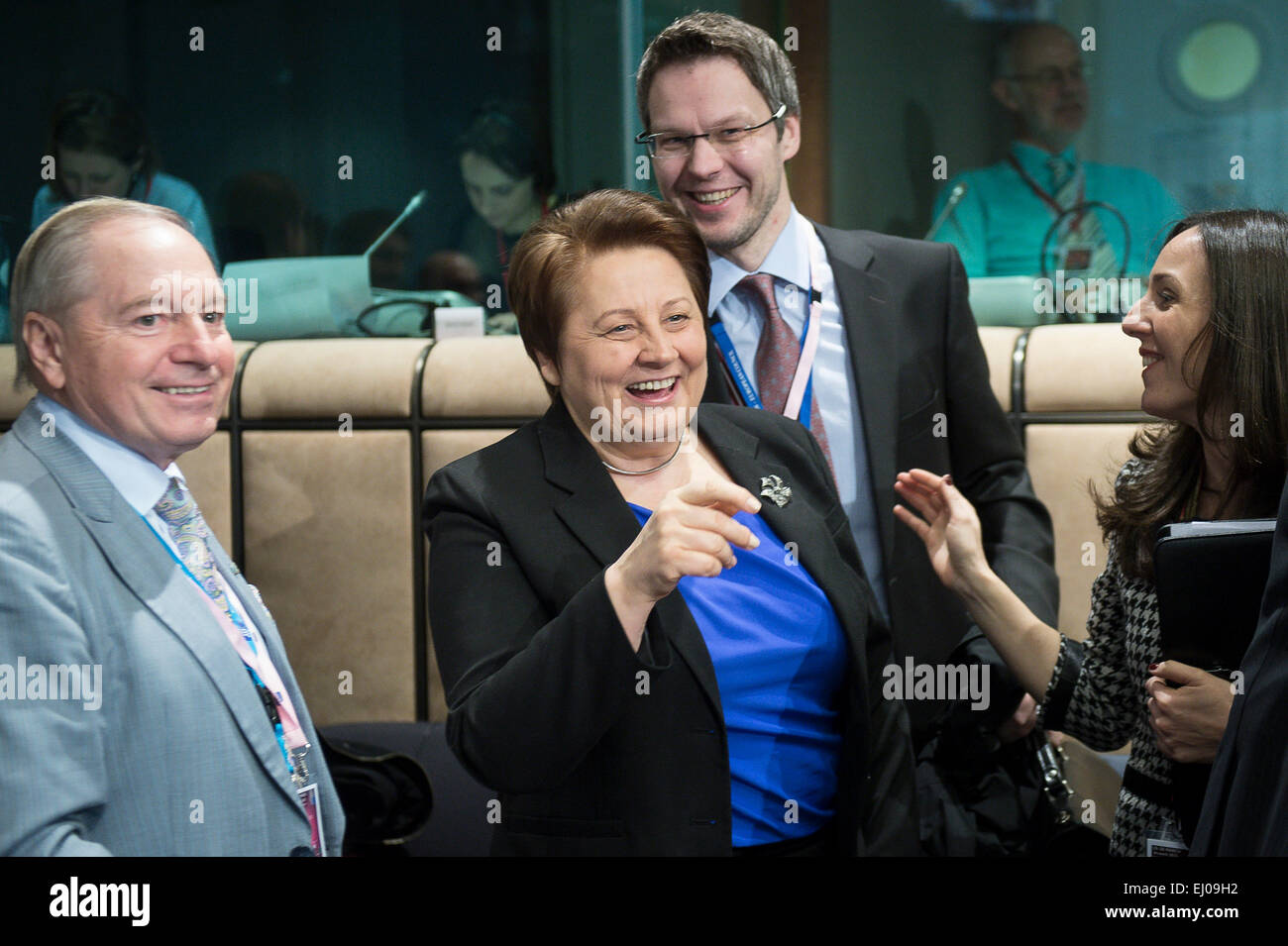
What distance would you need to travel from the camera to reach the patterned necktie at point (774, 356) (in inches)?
81.0

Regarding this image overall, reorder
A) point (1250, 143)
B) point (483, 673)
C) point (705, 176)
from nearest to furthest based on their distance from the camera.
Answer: point (483, 673) < point (705, 176) < point (1250, 143)

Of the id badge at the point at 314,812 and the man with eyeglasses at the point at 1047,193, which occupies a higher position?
the man with eyeglasses at the point at 1047,193

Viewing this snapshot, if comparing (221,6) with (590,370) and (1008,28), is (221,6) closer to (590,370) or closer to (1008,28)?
(1008,28)

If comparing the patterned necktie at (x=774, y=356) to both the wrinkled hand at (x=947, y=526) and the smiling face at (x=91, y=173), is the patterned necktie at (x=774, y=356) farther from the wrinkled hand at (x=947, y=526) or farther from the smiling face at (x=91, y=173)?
the smiling face at (x=91, y=173)

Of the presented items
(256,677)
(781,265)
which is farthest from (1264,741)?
(781,265)

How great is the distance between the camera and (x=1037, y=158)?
4504mm

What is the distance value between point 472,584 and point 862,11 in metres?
3.74

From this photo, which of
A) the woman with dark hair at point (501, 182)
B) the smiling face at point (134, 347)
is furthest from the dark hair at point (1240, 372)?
the woman with dark hair at point (501, 182)

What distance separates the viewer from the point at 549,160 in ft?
15.8

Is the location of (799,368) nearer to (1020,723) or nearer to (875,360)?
(875,360)

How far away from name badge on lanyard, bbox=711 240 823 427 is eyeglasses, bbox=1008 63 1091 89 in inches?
116

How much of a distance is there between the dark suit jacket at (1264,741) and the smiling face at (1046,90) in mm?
3829

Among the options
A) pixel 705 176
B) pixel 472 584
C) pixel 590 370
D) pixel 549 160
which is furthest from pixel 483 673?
pixel 549 160

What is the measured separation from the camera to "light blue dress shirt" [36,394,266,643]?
1416 millimetres
